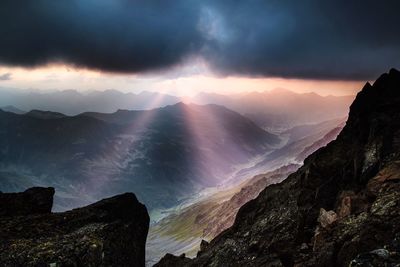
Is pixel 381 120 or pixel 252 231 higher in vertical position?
pixel 381 120

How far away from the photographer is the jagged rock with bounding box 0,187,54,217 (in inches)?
2315

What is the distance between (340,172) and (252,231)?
463 inches

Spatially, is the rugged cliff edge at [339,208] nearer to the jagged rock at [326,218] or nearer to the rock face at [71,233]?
the jagged rock at [326,218]

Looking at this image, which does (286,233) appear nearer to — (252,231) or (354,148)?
(252,231)

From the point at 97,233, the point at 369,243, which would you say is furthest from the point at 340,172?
the point at 97,233

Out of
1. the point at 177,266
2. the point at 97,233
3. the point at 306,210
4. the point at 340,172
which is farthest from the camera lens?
the point at 177,266

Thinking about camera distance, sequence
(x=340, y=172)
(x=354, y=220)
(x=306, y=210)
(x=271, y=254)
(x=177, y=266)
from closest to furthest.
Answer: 1. (x=354, y=220)
2. (x=271, y=254)
3. (x=306, y=210)
4. (x=340, y=172)
5. (x=177, y=266)

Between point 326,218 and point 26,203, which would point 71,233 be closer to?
point 26,203

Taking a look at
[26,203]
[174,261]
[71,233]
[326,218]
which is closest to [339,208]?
[326,218]

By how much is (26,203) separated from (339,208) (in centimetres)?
4155

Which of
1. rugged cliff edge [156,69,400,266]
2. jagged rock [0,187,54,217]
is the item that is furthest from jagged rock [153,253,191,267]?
jagged rock [0,187,54,217]

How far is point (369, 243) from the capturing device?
104 ft

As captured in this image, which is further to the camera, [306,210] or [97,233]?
[97,233]

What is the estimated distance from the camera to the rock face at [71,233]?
4684cm
